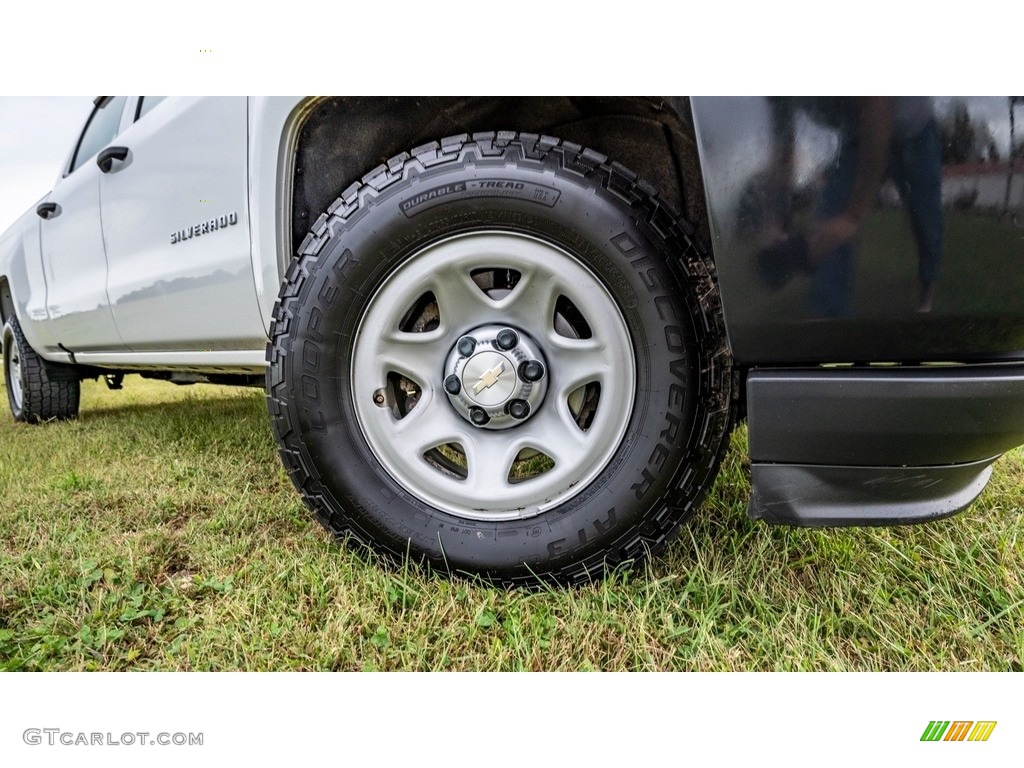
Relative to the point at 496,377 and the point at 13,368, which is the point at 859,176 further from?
the point at 13,368

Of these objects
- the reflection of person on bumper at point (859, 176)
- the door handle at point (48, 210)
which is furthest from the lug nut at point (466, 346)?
the door handle at point (48, 210)

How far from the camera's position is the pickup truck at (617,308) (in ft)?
2.79

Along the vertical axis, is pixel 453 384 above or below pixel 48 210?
below

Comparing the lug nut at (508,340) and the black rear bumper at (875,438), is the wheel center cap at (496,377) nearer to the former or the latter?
the lug nut at (508,340)

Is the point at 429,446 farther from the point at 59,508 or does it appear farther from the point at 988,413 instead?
the point at 59,508

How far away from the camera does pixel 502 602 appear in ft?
3.57

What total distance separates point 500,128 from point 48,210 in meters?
2.23

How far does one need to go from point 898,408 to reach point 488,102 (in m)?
0.88

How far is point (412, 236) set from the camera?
3.60ft

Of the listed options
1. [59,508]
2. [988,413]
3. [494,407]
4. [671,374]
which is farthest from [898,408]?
[59,508]

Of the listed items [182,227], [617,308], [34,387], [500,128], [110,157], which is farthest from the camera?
[34,387]

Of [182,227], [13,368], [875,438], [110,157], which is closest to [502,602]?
[875,438]

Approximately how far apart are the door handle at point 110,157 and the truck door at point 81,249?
0.35 feet
